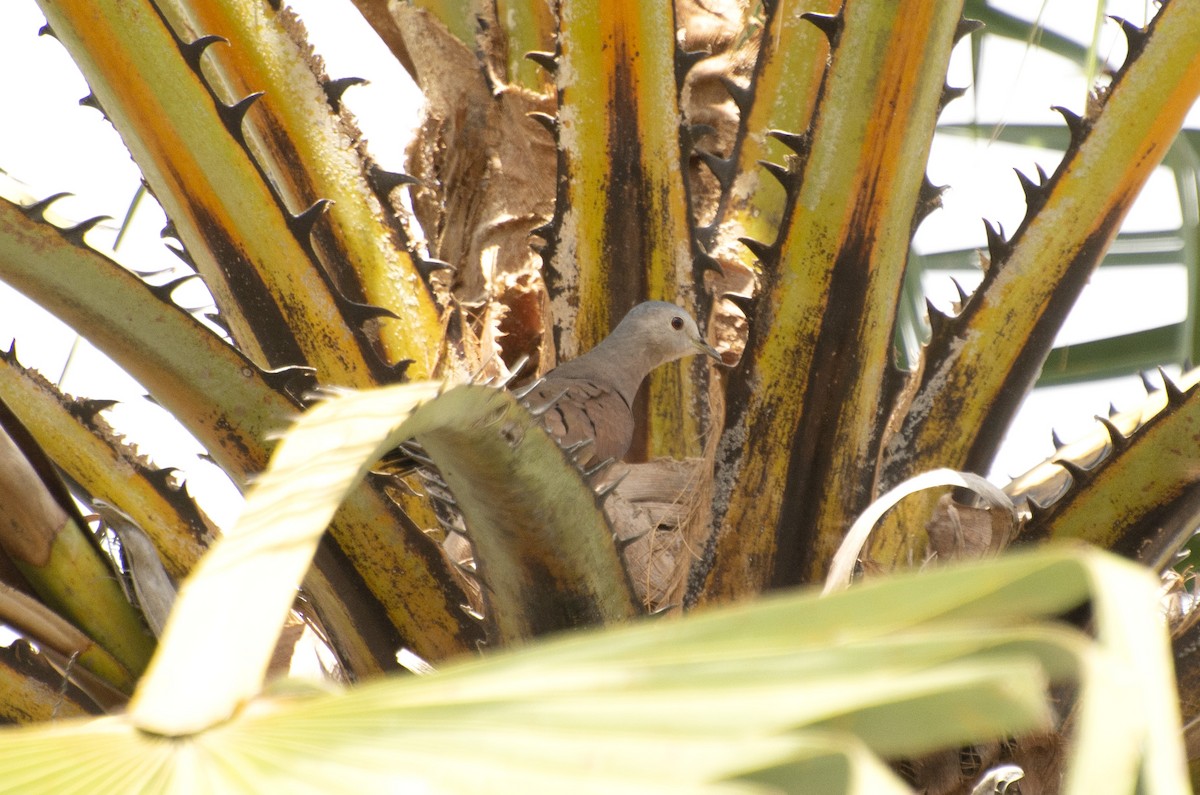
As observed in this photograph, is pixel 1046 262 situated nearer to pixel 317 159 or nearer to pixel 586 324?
pixel 586 324

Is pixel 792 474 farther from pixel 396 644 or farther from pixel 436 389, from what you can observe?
pixel 436 389

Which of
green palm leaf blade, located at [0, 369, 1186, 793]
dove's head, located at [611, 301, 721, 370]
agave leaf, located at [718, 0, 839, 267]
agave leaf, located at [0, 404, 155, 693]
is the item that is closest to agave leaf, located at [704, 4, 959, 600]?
dove's head, located at [611, 301, 721, 370]

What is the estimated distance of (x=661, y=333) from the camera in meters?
2.46

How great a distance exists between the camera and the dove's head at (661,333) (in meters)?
2.17

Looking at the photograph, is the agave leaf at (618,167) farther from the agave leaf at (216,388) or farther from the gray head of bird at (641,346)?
the agave leaf at (216,388)

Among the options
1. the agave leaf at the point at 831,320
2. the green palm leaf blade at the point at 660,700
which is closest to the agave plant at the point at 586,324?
the agave leaf at the point at 831,320

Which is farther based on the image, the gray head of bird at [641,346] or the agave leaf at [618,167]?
the gray head of bird at [641,346]

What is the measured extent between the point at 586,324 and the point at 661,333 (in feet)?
0.75

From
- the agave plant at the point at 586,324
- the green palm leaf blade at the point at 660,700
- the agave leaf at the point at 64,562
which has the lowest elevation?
the green palm leaf blade at the point at 660,700

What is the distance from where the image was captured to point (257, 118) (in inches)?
83.1

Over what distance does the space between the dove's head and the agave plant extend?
32 millimetres

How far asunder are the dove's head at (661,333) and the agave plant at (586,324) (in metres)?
0.03

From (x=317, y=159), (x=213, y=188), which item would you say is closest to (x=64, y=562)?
(x=213, y=188)

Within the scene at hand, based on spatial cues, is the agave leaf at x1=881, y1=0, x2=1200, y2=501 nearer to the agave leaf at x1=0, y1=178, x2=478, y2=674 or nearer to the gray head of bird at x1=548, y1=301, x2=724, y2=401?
the gray head of bird at x1=548, y1=301, x2=724, y2=401
